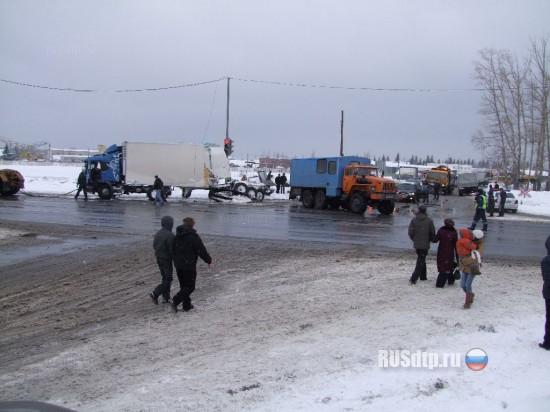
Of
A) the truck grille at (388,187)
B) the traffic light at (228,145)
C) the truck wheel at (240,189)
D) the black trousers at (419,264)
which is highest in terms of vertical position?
the traffic light at (228,145)

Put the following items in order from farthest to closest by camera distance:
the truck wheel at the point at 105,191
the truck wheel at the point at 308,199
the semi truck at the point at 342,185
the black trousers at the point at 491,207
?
the truck wheel at the point at 105,191
the truck wheel at the point at 308,199
the black trousers at the point at 491,207
the semi truck at the point at 342,185

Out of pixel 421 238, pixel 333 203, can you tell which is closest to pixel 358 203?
pixel 333 203

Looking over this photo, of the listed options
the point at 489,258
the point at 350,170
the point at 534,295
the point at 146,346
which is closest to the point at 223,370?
the point at 146,346

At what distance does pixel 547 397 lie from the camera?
486 cm

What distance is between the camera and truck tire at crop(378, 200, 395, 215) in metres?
27.0

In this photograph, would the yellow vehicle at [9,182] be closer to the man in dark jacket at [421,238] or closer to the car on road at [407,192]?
the car on road at [407,192]

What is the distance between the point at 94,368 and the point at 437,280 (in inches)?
226

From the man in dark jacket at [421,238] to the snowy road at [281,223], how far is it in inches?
210

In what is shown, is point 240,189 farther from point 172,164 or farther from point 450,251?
point 450,251

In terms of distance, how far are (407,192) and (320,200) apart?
11264mm

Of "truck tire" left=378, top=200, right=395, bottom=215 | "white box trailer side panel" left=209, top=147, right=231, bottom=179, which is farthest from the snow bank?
"white box trailer side panel" left=209, top=147, right=231, bottom=179

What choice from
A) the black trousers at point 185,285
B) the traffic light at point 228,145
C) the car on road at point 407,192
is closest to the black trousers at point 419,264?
the black trousers at point 185,285

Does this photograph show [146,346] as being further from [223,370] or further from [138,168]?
[138,168]

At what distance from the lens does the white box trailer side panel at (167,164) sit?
1320 inches
